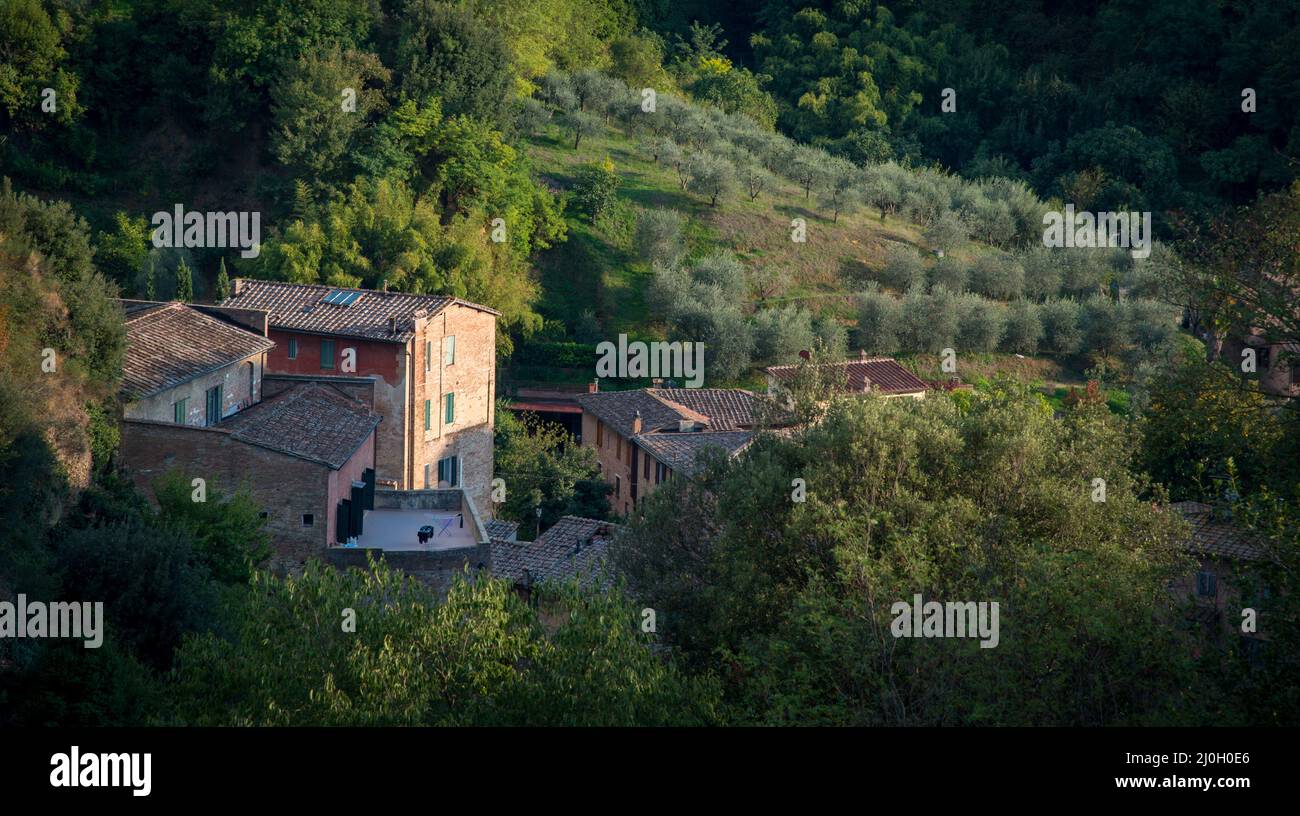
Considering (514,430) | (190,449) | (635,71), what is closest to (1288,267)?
(190,449)

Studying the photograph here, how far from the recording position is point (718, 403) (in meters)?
42.6

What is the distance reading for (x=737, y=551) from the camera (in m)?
21.3

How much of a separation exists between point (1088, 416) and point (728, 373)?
2555 centimetres

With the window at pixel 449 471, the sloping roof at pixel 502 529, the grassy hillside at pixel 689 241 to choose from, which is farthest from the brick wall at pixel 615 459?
the grassy hillside at pixel 689 241

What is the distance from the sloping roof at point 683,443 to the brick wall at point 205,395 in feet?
31.8

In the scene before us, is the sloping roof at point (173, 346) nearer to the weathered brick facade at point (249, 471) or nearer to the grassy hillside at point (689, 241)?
the weathered brick facade at point (249, 471)

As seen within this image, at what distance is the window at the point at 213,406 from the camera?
98.9 feet

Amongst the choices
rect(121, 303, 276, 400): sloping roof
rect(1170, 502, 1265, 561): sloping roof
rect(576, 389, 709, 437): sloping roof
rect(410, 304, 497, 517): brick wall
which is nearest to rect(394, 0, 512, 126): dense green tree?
rect(576, 389, 709, 437): sloping roof

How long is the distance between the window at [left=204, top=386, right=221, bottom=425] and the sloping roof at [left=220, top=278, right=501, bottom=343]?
5.69m

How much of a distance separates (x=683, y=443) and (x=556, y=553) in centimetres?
678

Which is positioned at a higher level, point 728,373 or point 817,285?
point 817,285
